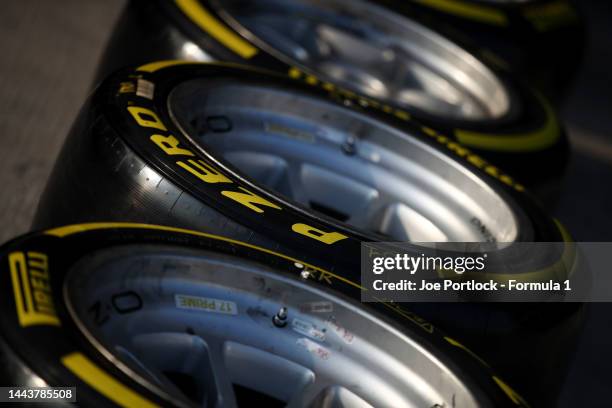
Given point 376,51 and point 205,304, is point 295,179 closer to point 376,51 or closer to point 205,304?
point 205,304

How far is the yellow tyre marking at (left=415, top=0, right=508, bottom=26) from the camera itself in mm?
3486

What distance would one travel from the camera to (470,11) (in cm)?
349

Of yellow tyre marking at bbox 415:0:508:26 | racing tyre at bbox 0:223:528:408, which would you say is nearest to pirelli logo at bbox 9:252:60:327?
racing tyre at bbox 0:223:528:408

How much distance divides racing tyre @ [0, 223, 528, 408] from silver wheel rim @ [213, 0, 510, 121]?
60.5 inches

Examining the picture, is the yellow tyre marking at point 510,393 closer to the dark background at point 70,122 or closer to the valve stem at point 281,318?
the valve stem at point 281,318

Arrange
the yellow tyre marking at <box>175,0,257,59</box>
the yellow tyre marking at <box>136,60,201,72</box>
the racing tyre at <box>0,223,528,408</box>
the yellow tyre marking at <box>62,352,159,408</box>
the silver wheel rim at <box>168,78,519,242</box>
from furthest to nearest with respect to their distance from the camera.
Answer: the yellow tyre marking at <box>175,0,257,59</box> → the silver wheel rim at <box>168,78,519,242</box> → the yellow tyre marking at <box>136,60,201,72</box> → the racing tyre at <box>0,223,528,408</box> → the yellow tyre marking at <box>62,352,159,408</box>

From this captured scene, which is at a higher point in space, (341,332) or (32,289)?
(341,332)

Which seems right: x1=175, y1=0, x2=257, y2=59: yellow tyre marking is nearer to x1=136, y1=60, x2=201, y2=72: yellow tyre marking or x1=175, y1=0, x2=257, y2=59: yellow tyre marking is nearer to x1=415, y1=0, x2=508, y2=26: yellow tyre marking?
x1=136, y1=60, x2=201, y2=72: yellow tyre marking

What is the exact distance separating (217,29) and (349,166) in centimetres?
49

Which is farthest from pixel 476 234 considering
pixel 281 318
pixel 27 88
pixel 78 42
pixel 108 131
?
pixel 78 42

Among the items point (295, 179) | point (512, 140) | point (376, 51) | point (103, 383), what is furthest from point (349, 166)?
point (103, 383)

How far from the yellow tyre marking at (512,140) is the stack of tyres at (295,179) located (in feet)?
0.49

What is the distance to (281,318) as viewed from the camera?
A: 71.1 inches

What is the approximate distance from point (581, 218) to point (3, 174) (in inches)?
77.8
